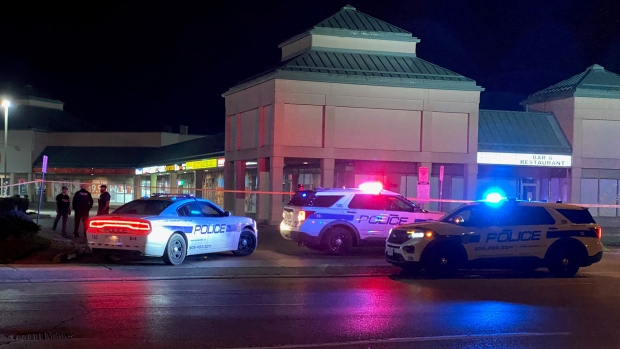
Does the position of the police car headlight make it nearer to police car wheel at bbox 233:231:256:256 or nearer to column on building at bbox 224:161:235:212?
police car wheel at bbox 233:231:256:256

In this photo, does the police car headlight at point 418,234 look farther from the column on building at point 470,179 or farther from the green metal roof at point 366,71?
the column on building at point 470,179

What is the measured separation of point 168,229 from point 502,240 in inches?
287

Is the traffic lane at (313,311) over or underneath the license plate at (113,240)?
underneath

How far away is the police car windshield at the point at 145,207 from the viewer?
16.5 metres

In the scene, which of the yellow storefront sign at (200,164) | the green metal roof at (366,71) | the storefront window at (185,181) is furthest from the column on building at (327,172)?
the storefront window at (185,181)

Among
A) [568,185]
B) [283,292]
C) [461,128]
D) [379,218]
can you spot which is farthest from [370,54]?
[283,292]

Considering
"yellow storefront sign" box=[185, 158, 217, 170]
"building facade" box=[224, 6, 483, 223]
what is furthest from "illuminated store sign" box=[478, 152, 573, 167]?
"yellow storefront sign" box=[185, 158, 217, 170]

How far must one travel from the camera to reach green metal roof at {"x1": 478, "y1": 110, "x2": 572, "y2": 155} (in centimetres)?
3672

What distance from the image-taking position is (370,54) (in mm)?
34625

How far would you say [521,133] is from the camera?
37.9 m

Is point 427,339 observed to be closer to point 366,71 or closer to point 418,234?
point 418,234

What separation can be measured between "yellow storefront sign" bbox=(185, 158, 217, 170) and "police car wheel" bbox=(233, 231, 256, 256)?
22.7 m

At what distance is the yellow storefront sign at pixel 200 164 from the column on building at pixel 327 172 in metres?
10.8

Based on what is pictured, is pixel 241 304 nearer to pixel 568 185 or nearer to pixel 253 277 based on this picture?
pixel 253 277
